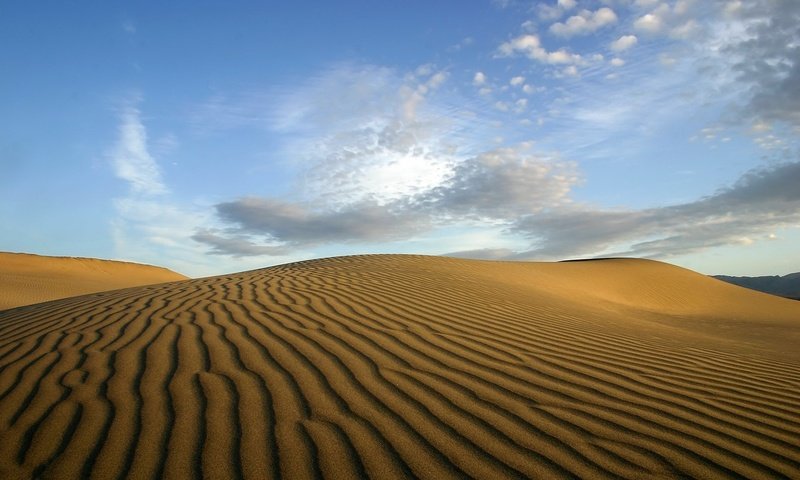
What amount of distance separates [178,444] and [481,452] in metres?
1.48

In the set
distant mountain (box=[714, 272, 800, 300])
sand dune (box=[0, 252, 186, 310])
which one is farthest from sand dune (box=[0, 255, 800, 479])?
distant mountain (box=[714, 272, 800, 300])

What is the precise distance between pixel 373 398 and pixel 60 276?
35585mm

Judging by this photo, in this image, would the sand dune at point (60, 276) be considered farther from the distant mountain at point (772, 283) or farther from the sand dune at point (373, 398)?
the distant mountain at point (772, 283)

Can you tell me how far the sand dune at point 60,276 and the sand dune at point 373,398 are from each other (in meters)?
15.6

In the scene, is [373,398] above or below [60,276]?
below

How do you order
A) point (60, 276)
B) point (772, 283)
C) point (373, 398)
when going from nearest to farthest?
1. point (373, 398)
2. point (60, 276)
3. point (772, 283)

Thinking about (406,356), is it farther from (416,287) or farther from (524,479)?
(416,287)

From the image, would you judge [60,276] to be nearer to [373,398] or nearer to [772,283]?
[373,398]

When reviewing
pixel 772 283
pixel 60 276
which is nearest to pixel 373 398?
Answer: pixel 60 276

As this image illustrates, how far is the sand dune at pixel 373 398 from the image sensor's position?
7.41ft

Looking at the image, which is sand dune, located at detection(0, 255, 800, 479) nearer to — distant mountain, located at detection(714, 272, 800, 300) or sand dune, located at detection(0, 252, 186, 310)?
sand dune, located at detection(0, 252, 186, 310)

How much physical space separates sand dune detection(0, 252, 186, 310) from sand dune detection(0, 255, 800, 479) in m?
15.6

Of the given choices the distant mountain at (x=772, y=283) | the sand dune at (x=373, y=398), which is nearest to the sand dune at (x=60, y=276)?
the sand dune at (x=373, y=398)

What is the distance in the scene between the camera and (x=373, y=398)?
292cm
